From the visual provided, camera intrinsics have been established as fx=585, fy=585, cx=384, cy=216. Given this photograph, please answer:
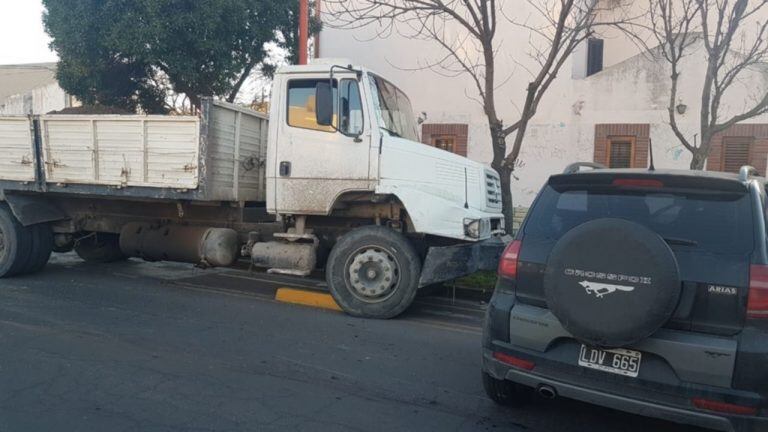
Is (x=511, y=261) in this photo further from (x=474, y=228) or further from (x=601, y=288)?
(x=474, y=228)

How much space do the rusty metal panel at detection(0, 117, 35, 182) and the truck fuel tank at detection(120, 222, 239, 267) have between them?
143 centimetres

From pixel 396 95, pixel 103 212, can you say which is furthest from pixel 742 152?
pixel 103 212

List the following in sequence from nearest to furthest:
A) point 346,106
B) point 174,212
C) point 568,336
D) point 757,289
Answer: point 757,289 < point 568,336 < point 346,106 < point 174,212

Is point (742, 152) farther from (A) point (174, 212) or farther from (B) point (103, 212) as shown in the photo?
(B) point (103, 212)

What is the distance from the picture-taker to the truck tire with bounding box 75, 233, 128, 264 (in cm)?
939

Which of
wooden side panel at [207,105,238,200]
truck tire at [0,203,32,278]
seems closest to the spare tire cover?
wooden side panel at [207,105,238,200]

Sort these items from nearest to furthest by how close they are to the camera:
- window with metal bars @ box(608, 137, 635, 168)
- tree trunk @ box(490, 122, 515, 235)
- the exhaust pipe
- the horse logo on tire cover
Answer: the horse logo on tire cover < the exhaust pipe < tree trunk @ box(490, 122, 515, 235) < window with metal bars @ box(608, 137, 635, 168)

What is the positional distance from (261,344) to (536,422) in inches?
106

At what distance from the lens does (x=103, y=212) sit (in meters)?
8.34

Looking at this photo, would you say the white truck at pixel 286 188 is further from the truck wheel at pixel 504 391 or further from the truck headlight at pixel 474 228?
the truck wheel at pixel 504 391

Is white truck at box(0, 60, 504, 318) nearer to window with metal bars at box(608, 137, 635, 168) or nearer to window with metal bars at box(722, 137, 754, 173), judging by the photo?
window with metal bars at box(608, 137, 635, 168)

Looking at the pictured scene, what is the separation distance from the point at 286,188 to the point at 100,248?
4.55 m

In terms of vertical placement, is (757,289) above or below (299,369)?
above

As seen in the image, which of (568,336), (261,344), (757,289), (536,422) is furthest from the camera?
(261,344)
